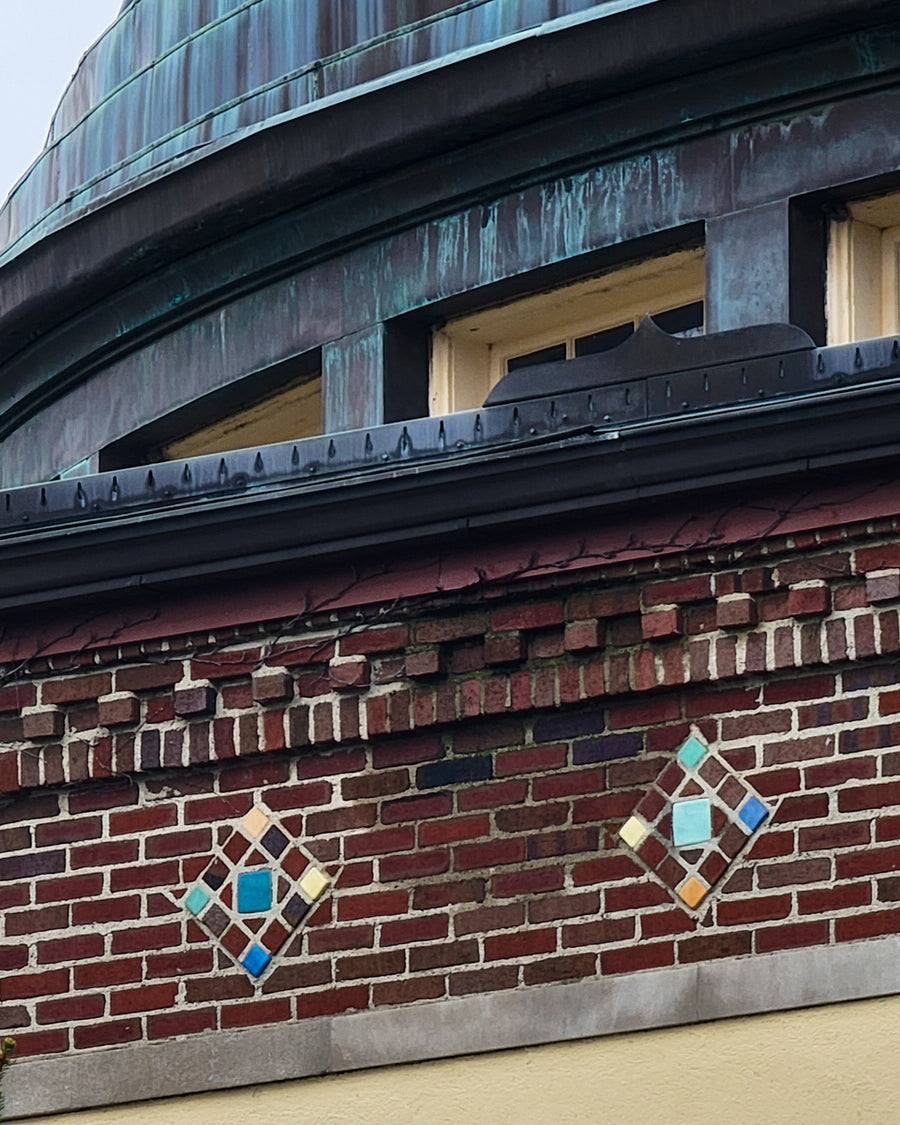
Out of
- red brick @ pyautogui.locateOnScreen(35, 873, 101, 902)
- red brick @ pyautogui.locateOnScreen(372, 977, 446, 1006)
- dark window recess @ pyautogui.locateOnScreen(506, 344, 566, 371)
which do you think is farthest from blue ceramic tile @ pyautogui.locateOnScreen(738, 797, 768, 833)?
dark window recess @ pyautogui.locateOnScreen(506, 344, 566, 371)

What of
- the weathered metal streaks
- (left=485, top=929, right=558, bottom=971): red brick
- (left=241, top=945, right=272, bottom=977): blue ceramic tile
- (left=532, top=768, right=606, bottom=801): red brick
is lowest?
(left=241, top=945, right=272, bottom=977): blue ceramic tile

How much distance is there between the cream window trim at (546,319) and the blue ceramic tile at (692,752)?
4293 millimetres

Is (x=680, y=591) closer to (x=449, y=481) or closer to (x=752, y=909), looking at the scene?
(x=449, y=481)

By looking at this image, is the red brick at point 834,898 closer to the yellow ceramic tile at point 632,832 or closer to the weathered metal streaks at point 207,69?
the yellow ceramic tile at point 632,832

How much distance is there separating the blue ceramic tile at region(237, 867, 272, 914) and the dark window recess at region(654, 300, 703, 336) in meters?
4.31

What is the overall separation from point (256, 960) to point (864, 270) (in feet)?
14.7

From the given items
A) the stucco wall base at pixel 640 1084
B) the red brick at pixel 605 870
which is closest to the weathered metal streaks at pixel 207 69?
the red brick at pixel 605 870

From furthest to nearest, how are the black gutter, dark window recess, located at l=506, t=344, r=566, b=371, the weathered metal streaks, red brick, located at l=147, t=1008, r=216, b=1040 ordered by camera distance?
the weathered metal streaks → dark window recess, located at l=506, t=344, r=566, b=371 → red brick, located at l=147, t=1008, r=216, b=1040 → the black gutter

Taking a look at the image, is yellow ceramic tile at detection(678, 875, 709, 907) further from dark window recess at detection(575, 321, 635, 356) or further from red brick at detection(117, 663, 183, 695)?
dark window recess at detection(575, 321, 635, 356)

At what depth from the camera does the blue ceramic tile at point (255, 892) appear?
398 inches

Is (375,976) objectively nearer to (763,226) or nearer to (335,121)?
(763,226)

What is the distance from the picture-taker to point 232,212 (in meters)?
14.9

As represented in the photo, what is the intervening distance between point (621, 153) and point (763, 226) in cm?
88

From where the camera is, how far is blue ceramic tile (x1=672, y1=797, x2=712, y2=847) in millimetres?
9578
